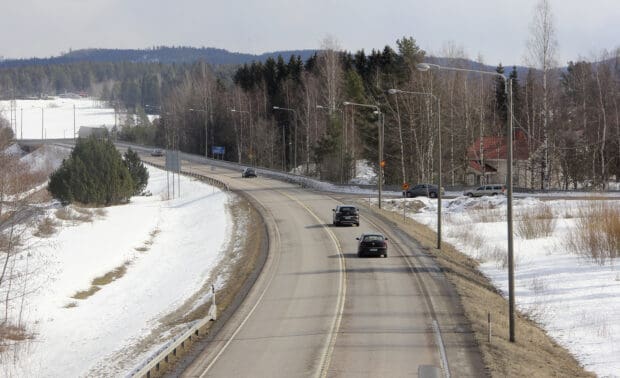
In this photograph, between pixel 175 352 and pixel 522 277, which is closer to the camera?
pixel 175 352

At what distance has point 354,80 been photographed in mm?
98438

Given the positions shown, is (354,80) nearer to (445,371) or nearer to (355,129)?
(355,129)

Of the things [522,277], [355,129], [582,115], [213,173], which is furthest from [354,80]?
[522,277]

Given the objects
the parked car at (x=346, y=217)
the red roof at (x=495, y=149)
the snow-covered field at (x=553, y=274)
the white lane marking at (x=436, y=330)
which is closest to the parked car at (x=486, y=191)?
the snow-covered field at (x=553, y=274)

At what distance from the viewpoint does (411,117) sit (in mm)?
73250

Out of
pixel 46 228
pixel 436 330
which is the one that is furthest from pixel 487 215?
pixel 436 330

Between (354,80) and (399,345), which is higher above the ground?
(354,80)

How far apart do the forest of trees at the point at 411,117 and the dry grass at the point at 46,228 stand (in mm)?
25418

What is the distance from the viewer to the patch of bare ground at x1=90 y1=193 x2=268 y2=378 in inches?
890

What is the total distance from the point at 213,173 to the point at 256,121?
24.7 meters

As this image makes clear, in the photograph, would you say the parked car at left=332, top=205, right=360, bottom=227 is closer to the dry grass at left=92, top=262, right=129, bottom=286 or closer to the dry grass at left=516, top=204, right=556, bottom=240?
the dry grass at left=516, top=204, right=556, bottom=240

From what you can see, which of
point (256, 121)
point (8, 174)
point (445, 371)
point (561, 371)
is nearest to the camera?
point (445, 371)

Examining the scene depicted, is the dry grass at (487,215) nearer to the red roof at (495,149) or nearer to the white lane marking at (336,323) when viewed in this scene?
the white lane marking at (336,323)

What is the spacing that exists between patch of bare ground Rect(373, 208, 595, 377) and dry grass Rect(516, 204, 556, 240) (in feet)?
40.0
